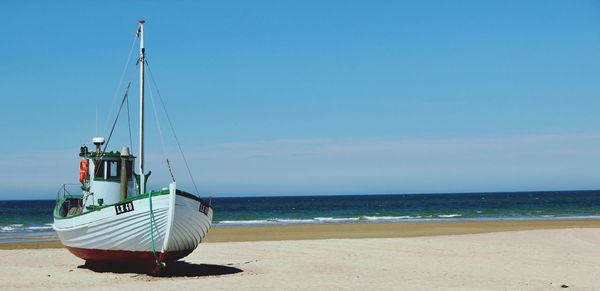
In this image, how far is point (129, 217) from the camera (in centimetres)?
1634

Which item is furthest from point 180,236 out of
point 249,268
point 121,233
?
point 249,268

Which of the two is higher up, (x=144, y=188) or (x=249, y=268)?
(x=144, y=188)

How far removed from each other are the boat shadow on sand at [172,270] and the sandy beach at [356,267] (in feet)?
0.09

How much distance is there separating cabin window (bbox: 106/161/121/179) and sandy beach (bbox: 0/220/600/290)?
245 cm

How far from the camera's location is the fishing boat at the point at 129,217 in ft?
53.3

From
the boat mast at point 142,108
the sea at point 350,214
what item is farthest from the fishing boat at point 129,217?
the sea at point 350,214

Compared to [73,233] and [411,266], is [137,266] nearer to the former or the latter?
[73,233]

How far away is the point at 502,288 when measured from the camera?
15102 millimetres

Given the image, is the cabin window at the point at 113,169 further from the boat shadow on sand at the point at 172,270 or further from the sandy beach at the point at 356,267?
the sandy beach at the point at 356,267

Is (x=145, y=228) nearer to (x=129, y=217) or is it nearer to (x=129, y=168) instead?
(x=129, y=217)

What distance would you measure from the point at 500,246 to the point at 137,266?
12612 mm

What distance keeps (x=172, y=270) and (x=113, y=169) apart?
10.0ft

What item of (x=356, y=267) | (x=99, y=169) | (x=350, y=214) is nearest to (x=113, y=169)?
(x=99, y=169)

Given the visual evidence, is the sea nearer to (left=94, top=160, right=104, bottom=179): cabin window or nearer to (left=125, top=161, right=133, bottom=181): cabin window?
(left=94, top=160, right=104, bottom=179): cabin window
